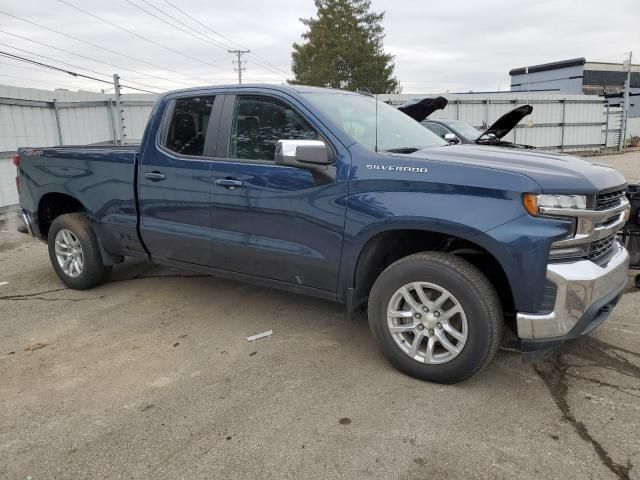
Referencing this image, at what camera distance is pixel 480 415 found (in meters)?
2.88

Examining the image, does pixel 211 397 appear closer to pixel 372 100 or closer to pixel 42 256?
pixel 372 100

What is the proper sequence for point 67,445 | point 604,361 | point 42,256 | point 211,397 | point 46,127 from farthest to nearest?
1. point 46,127
2. point 42,256
3. point 604,361
4. point 211,397
5. point 67,445

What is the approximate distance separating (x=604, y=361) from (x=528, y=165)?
1513 millimetres

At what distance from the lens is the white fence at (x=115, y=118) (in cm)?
972

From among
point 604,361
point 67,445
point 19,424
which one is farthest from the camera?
point 604,361

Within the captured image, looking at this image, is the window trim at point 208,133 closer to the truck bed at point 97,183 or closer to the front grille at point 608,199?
the truck bed at point 97,183

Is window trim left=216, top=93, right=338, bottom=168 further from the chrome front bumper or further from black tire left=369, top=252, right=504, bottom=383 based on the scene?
the chrome front bumper

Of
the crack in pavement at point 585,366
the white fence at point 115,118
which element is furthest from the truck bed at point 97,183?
the white fence at point 115,118

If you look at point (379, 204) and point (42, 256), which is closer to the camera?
point (379, 204)

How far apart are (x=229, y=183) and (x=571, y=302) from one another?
96.6 inches

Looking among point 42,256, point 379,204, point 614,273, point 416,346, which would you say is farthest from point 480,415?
point 42,256

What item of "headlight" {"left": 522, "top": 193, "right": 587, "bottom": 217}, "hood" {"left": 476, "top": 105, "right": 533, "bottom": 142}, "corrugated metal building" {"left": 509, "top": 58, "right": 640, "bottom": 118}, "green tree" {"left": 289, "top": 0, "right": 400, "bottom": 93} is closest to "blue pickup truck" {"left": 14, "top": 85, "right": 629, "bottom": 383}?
"headlight" {"left": 522, "top": 193, "right": 587, "bottom": 217}

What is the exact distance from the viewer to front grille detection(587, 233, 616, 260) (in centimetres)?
293

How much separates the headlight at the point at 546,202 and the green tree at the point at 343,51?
38.5 metres
